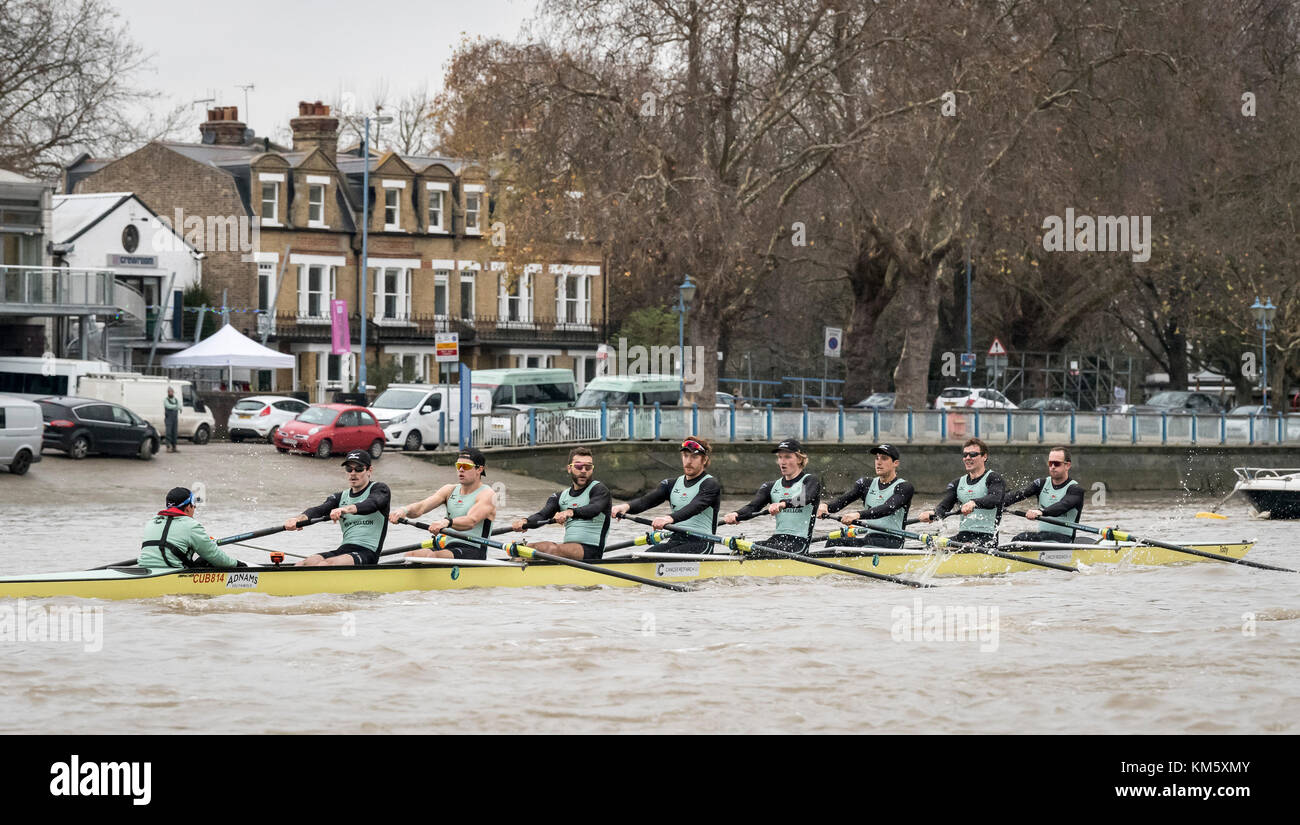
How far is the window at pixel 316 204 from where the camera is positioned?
5622cm

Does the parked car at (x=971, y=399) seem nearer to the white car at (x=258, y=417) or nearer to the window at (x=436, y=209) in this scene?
the window at (x=436, y=209)

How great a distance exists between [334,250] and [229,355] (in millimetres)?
13429

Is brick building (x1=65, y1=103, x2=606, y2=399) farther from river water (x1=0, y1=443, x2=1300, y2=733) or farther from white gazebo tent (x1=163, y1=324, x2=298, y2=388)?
river water (x1=0, y1=443, x2=1300, y2=733)

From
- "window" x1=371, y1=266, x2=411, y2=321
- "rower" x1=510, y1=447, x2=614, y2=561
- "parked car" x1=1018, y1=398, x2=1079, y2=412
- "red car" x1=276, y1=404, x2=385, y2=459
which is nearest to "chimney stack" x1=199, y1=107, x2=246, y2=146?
"window" x1=371, y1=266, x2=411, y2=321

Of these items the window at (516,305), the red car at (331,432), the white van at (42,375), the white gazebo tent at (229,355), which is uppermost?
the window at (516,305)

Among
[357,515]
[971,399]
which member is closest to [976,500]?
[357,515]

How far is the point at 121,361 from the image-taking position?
50531 millimetres

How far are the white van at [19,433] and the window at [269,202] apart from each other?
82.8ft

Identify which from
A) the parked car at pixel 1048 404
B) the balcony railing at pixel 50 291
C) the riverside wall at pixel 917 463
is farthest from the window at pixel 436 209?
the riverside wall at pixel 917 463

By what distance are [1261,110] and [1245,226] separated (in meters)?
3.22

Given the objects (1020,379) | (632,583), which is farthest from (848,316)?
(632,583)

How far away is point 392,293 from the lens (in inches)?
2293

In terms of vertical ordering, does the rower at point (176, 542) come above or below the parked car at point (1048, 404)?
below

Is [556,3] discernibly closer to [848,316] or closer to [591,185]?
[591,185]
